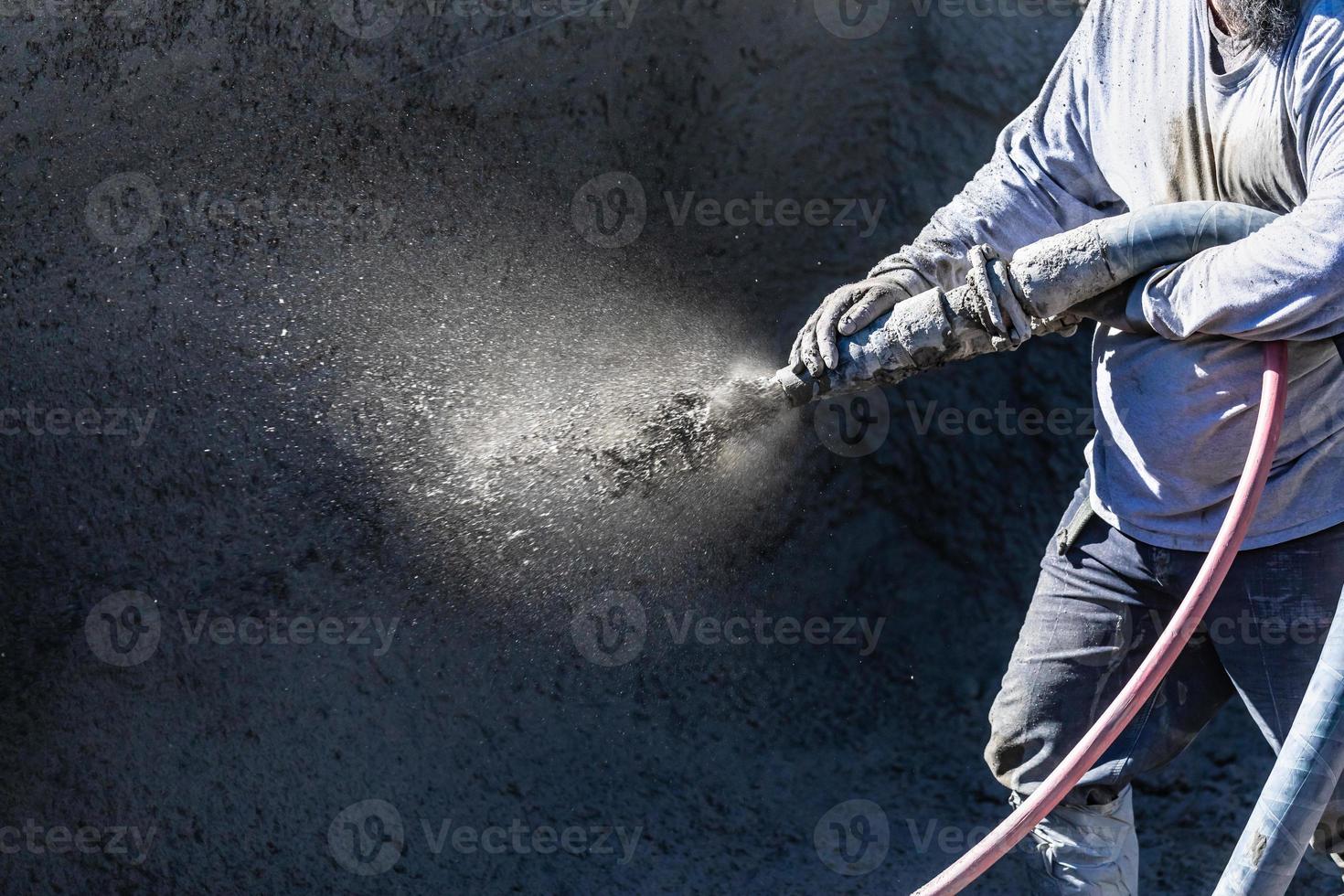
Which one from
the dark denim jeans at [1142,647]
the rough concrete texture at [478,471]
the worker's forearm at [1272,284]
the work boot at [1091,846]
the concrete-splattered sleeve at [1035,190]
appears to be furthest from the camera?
the rough concrete texture at [478,471]

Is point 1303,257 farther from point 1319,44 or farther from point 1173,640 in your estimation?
point 1173,640

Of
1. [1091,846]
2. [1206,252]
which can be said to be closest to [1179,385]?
[1206,252]

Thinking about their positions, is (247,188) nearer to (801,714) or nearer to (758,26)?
(758,26)

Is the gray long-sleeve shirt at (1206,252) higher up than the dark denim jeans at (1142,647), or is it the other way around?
the gray long-sleeve shirt at (1206,252)

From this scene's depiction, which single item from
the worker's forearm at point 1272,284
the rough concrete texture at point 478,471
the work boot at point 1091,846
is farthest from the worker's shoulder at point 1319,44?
the rough concrete texture at point 478,471

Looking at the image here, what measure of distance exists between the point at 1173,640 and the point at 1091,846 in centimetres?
35

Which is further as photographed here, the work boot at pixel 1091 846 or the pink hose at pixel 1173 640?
the work boot at pixel 1091 846

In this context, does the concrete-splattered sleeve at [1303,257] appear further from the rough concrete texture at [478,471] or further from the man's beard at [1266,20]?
the rough concrete texture at [478,471]

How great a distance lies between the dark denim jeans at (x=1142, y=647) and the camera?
1.58 meters

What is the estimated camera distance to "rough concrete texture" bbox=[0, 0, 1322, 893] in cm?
254

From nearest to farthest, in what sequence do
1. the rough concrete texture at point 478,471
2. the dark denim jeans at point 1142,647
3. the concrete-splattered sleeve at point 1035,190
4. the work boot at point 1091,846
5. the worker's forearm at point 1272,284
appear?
the worker's forearm at point 1272,284 < the dark denim jeans at point 1142,647 < the work boot at point 1091,846 < the concrete-splattered sleeve at point 1035,190 < the rough concrete texture at point 478,471

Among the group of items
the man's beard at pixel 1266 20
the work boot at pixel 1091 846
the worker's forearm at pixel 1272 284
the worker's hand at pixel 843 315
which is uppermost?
the man's beard at pixel 1266 20

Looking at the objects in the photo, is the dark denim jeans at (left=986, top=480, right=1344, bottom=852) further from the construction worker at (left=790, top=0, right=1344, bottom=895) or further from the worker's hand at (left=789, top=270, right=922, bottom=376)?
the worker's hand at (left=789, top=270, right=922, bottom=376)

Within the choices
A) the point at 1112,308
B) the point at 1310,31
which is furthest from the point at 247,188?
the point at 1310,31
